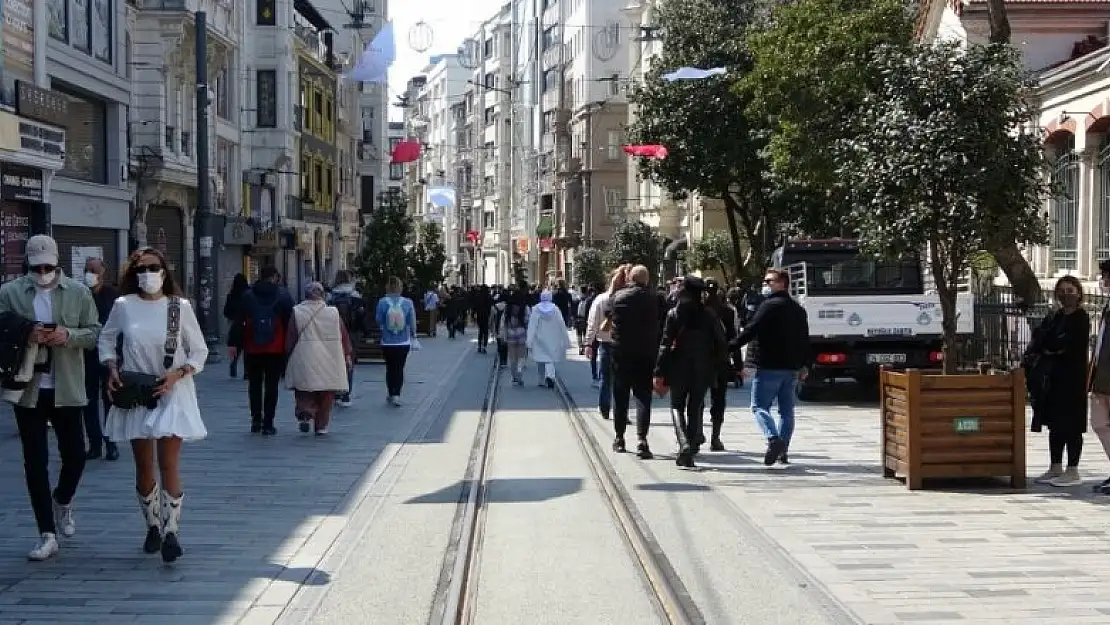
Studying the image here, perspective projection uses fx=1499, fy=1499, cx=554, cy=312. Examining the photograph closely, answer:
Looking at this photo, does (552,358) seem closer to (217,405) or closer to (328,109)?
(217,405)

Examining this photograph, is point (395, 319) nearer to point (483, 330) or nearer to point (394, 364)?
point (394, 364)

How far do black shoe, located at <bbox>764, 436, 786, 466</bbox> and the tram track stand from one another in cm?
144

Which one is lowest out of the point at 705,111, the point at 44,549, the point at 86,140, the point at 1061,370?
the point at 44,549

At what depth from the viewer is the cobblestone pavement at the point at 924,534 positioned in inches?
300

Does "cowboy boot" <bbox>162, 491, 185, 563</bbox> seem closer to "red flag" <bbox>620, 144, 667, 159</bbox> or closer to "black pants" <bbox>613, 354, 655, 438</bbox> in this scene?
"black pants" <bbox>613, 354, 655, 438</bbox>

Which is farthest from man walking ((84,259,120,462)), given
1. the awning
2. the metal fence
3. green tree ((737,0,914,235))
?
the awning

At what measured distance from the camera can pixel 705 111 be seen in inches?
1481

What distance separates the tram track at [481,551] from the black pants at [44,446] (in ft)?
7.50

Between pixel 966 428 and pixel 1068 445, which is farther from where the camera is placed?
pixel 1068 445

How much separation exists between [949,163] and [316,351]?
684 cm

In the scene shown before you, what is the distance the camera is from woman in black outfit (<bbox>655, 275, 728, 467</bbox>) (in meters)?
13.4

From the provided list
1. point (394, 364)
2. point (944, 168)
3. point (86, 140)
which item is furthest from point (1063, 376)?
point (86, 140)

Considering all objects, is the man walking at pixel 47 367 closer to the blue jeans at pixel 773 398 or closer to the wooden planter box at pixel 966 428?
the wooden planter box at pixel 966 428

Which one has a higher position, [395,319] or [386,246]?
[386,246]
